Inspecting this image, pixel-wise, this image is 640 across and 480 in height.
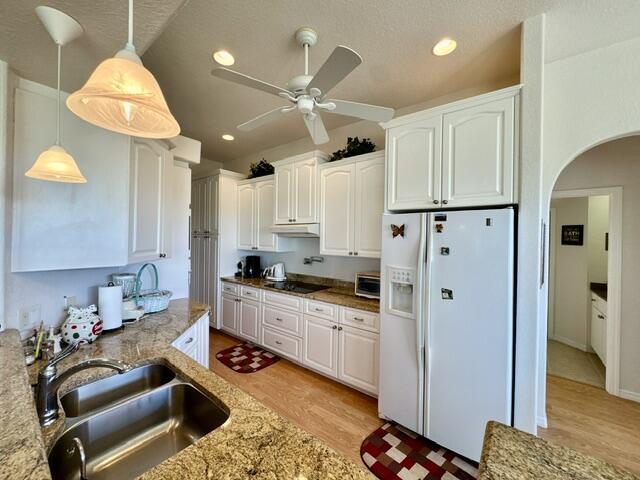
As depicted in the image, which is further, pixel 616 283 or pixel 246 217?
pixel 246 217

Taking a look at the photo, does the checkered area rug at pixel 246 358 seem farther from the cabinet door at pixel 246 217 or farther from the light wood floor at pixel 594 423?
the light wood floor at pixel 594 423

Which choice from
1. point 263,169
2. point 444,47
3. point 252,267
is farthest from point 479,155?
point 252,267

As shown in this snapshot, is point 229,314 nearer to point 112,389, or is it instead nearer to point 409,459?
point 112,389

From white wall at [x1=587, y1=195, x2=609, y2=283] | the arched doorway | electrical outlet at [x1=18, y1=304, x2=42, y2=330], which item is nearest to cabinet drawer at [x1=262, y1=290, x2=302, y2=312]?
electrical outlet at [x1=18, y1=304, x2=42, y2=330]

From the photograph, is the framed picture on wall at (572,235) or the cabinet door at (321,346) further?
the framed picture on wall at (572,235)

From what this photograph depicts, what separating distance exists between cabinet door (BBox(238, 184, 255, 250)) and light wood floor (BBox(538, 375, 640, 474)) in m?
3.68

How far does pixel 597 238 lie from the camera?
340cm

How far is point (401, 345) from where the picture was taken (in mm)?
2016

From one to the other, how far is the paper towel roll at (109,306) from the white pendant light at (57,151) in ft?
2.51

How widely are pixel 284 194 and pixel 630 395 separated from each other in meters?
3.91

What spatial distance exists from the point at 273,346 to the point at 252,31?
121 inches

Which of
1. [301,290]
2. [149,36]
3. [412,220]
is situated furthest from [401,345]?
[149,36]

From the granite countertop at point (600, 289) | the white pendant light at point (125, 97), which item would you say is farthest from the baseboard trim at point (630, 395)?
the white pendant light at point (125, 97)

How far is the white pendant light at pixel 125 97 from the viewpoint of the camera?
755 millimetres
